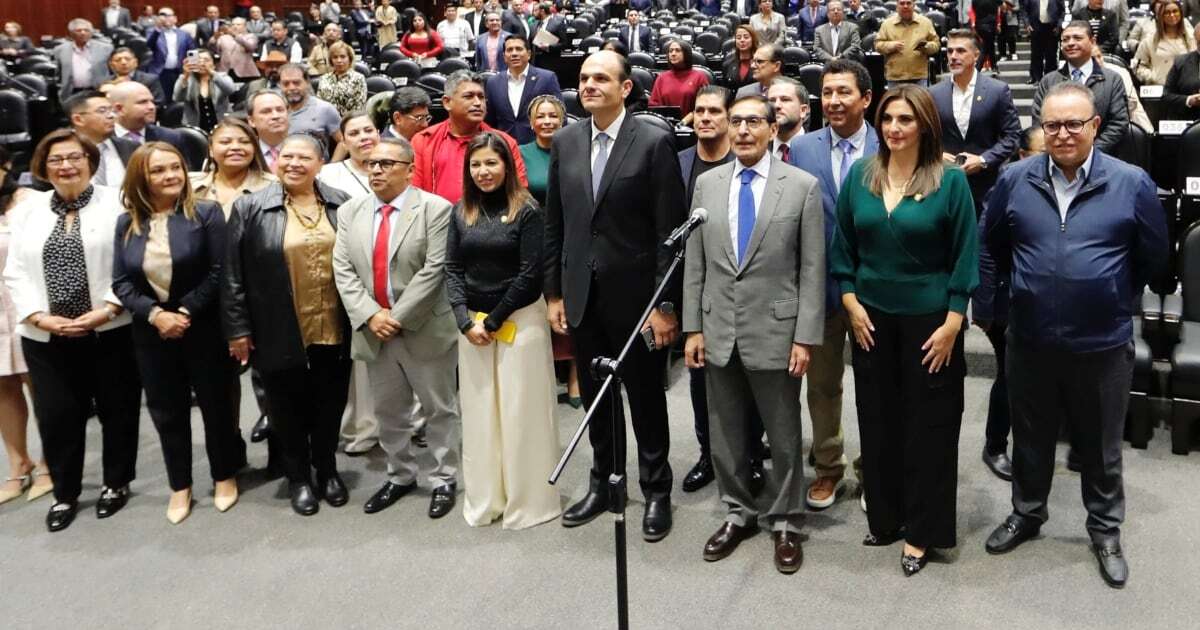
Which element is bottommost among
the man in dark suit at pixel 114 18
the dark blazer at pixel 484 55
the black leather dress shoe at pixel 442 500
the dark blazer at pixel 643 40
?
the black leather dress shoe at pixel 442 500

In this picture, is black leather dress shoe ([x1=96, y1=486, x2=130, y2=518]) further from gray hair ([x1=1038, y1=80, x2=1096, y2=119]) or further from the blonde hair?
gray hair ([x1=1038, y1=80, x2=1096, y2=119])

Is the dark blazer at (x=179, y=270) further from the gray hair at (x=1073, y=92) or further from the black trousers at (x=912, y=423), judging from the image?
the gray hair at (x=1073, y=92)

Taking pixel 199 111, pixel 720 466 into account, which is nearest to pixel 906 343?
pixel 720 466

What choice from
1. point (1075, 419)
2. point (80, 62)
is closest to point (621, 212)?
point (1075, 419)

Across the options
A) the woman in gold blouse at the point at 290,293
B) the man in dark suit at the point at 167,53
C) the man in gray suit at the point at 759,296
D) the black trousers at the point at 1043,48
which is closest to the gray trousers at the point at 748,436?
the man in gray suit at the point at 759,296

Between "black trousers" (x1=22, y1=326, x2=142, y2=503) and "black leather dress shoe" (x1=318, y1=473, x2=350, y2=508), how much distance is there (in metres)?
0.75

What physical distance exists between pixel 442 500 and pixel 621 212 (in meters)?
1.26

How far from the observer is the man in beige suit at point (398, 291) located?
3.63 metres

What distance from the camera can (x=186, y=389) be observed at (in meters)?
3.83

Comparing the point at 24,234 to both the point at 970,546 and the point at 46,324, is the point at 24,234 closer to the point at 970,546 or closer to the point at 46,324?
the point at 46,324

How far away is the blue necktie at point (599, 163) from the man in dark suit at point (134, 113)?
2735 mm

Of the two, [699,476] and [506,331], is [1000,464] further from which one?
[506,331]

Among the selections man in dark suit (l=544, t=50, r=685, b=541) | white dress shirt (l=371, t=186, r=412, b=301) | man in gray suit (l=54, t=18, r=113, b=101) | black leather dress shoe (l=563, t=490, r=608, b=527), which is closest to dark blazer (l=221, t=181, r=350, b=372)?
white dress shirt (l=371, t=186, r=412, b=301)

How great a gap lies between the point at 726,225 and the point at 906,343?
2.03ft
